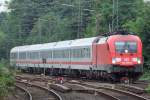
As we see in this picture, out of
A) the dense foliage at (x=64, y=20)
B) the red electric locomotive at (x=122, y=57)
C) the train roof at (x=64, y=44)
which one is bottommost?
the red electric locomotive at (x=122, y=57)

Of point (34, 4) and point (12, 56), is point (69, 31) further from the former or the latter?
point (34, 4)

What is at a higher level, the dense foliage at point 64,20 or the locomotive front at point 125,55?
the dense foliage at point 64,20

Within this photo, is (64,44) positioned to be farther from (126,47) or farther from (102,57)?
(126,47)

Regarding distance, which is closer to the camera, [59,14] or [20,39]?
[59,14]

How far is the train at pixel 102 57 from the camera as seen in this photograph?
31.2 m

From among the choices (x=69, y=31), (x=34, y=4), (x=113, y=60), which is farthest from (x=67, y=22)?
(x=113, y=60)

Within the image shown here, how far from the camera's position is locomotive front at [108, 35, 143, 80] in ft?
102

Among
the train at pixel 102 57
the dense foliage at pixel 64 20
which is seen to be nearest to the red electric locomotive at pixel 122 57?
the train at pixel 102 57

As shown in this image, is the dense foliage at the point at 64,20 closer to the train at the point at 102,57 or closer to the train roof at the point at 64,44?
the train roof at the point at 64,44

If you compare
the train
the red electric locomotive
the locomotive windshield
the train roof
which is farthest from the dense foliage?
the locomotive windshield

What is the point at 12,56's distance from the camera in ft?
225

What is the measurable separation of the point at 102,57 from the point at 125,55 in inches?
63.8

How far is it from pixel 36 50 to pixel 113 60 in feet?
81.6

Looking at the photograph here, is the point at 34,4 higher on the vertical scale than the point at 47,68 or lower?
higher
